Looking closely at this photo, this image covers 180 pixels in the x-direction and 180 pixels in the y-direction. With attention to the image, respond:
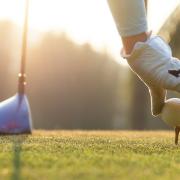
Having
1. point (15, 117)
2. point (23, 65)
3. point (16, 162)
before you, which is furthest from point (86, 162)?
point (23, 65)

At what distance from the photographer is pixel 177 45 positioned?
12453mm

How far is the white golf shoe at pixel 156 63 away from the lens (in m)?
2.33

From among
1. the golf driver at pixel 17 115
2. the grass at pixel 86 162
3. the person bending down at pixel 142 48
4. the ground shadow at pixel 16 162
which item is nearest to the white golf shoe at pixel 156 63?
the person bending down at pixel 142 48

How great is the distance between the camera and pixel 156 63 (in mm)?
2338

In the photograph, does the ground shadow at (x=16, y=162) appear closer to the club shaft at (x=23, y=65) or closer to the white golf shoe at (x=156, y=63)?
the white golf shoe at (x=156, y=63)

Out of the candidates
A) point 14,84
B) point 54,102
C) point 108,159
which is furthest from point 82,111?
point 108,159

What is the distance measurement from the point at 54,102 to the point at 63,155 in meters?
25.4

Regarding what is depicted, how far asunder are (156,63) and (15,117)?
1.62 m

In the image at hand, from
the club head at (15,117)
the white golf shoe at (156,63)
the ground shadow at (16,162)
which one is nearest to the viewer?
the ground shadow at (16,162)

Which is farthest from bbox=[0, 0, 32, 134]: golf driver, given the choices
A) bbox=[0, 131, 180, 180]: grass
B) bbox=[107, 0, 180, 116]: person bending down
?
bbox=[107, 0, 180, 116]: person bending down

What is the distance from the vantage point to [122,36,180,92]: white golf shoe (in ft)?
7.64

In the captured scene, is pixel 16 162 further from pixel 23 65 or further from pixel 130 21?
pixel 23 65

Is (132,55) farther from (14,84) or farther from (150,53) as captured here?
(14,84)

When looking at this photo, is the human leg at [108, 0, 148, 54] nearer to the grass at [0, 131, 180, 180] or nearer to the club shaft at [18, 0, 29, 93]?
the grass at [0, 131, 180, 180]
